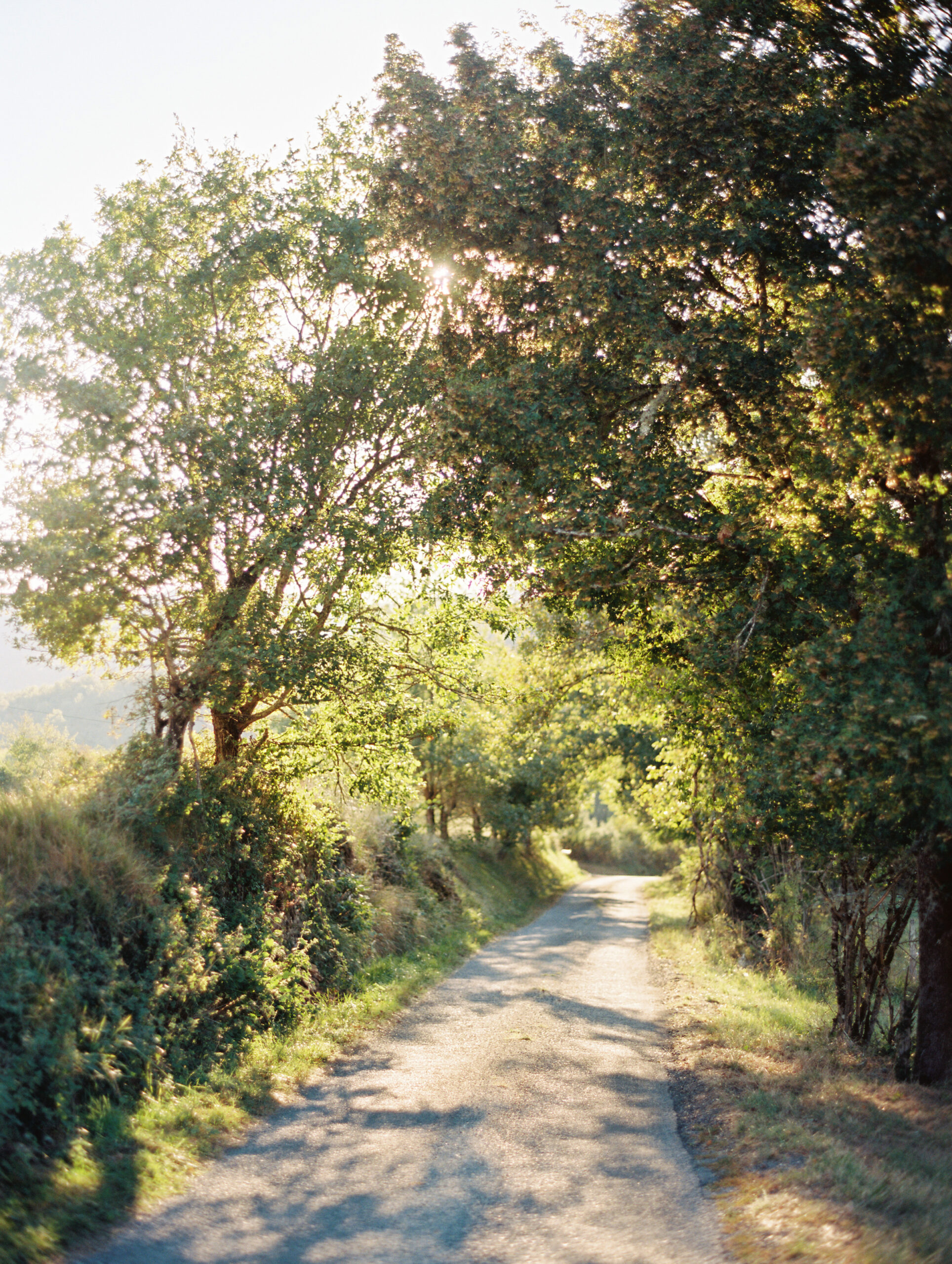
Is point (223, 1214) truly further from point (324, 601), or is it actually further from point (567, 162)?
point (567, 162)

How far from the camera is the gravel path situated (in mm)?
5410

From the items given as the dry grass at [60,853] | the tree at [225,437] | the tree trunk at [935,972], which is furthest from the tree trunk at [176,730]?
the tree trunk at [935,972]

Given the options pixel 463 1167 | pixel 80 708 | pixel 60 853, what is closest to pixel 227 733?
pixel 60 853

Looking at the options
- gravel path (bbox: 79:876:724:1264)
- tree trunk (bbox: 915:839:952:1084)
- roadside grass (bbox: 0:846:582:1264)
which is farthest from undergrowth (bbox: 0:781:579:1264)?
tree trunk (bbox: 915:839:952:1084)

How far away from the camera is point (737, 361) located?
9.38 m

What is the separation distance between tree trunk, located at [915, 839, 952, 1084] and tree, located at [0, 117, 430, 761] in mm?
7147

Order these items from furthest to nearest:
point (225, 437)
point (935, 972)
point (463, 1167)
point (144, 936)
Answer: point (225, 437) < point (935, 972) < point (144, 936) < point (463, 1167)

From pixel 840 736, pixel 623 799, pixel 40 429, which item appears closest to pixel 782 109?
pixel 840 736

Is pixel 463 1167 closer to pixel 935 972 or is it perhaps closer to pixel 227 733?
pixel 935 972

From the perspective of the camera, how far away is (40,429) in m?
11.5

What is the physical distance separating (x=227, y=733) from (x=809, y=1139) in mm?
8852

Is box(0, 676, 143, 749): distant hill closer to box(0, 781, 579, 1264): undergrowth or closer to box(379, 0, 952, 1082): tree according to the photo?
box(0, 781, 579, 1264): undergrowth

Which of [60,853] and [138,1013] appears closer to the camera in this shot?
[138,1013]

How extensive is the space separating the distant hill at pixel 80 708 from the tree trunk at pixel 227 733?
114 centimetres
